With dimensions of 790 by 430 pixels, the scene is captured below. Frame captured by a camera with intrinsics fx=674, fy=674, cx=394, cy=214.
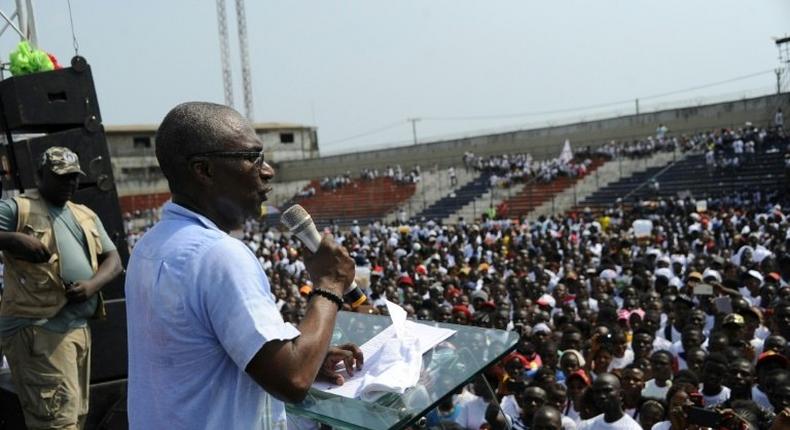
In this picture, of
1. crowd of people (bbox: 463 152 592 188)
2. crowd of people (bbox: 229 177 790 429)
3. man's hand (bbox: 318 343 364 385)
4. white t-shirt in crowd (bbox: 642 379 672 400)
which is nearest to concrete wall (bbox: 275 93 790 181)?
crowd of people (bbox: 463 152 592 188)

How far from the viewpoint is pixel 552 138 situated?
34812 millimetres

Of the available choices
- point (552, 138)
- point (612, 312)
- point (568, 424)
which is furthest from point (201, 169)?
point (552, 138)

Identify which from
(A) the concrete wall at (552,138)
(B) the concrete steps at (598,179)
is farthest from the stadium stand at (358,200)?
(B) the concrete steps at (598,179)

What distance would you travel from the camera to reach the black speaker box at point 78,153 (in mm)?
3322

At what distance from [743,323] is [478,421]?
4075 mm

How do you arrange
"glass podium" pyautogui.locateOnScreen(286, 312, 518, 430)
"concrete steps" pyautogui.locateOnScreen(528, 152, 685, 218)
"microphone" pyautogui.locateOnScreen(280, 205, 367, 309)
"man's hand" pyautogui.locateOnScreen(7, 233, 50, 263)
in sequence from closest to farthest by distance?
"glass podium" pyautogui.locateOnScreen(286, 312, 518, 430) → "microphone" pyautogui.locateOnScreen(280, 205, 367, 309) → "man's hand" pyautogui.locateOnScreen(7, 233, 50, 263) → "concrete steps" pyautogui.locateOnScreen(528, 152, 685, 218)

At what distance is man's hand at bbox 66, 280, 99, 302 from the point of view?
2.81 m

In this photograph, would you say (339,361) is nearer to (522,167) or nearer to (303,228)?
(303,228)

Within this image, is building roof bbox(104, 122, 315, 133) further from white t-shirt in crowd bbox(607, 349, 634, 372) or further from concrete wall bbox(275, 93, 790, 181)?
white t-shirt in crowd bbox(607, 349, 634, 372)

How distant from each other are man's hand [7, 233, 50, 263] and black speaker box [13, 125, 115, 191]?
777mm

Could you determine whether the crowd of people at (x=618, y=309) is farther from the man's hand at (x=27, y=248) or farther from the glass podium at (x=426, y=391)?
the man's hand at (x=27, y=248)

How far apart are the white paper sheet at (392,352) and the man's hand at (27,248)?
159cm

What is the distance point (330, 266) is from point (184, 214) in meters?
0.34

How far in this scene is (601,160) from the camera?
29.8m
